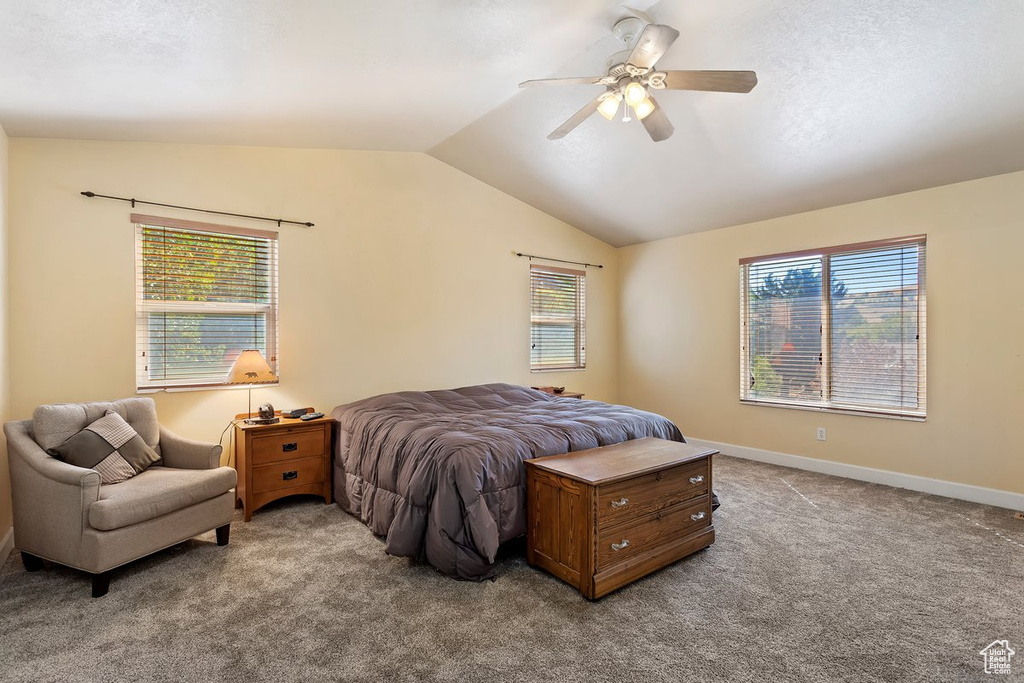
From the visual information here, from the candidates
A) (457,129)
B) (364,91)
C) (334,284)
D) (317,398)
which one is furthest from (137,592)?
(457,129)

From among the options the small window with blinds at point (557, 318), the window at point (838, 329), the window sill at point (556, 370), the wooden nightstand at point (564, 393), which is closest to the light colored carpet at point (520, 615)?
the window at point (838, 329)

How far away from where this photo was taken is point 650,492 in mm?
2488

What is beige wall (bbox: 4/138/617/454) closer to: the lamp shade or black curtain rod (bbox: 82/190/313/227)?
black curtain rod (bbox: 82/190/313/227)

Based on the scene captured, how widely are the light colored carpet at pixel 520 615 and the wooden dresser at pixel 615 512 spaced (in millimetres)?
105

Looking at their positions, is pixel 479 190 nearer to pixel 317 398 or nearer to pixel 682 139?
pixel 682 139

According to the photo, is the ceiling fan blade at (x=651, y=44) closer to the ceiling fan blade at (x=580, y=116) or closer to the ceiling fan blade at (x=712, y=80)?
the ceiling fan blade at (x=712, y=80)

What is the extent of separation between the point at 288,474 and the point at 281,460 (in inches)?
4.8

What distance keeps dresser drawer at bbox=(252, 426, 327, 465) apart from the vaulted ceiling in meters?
2.11

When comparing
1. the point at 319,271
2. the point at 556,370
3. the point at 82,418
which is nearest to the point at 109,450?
the point at 82,418

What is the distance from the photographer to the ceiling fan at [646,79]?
2.21 m

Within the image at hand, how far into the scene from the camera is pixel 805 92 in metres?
3.04

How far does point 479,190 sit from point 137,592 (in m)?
4.09

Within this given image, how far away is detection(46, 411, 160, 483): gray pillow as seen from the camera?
2553mm

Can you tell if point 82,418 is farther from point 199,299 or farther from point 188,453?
point 199,299
